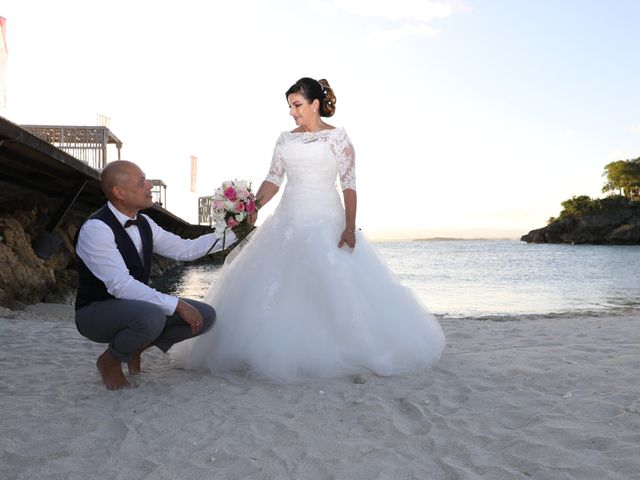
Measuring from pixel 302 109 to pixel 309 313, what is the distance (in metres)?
1.48

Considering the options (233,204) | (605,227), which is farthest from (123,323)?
(605,227)

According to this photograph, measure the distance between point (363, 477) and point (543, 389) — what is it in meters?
1.73

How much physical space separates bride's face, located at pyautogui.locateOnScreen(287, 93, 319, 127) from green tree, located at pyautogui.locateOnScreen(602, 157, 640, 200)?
84.9 m

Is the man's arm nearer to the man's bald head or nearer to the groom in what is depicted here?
the groom

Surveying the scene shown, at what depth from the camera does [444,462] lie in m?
2.36

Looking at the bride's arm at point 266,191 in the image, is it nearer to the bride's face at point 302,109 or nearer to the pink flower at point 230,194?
the pink flower at point 230,194

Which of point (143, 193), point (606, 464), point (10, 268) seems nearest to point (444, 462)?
point (606, 464)

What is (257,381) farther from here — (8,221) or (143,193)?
(8,221)

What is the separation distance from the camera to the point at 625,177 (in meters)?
78.5

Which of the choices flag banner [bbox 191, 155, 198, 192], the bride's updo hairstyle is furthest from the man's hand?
flag banner [bbox 191, 155, 198, 192]

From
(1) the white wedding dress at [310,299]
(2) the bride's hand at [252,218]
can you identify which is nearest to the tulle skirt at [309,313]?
(1) the white wedding dress at [310,299]

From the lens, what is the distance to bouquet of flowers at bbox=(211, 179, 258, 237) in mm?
3764

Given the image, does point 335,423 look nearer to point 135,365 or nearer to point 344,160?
point 135,365

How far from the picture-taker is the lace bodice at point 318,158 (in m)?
3.95
